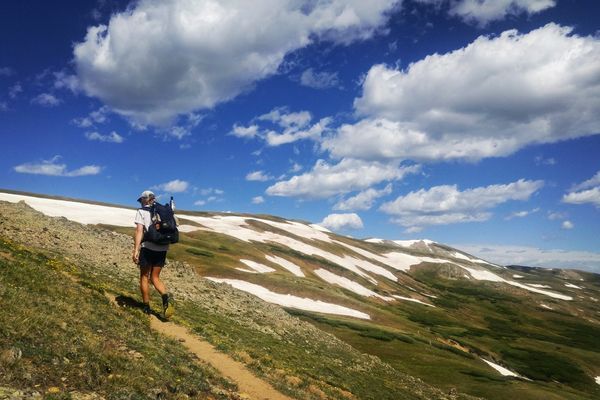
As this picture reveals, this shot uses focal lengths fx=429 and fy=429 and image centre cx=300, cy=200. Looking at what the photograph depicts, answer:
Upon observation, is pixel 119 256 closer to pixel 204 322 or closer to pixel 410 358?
pixel 204 322

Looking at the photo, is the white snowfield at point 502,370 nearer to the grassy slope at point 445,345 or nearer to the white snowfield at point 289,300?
the grassy slope at point 445,345

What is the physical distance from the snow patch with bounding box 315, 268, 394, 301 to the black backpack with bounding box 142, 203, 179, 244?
9960 centimetres

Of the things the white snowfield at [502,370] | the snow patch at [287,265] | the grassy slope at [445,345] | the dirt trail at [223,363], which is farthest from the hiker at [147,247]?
the snow patch at [287,265]

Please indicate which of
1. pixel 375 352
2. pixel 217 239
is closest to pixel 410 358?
pixel 375 352

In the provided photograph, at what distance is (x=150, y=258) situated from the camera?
60.5 ft

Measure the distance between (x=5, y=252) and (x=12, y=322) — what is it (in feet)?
34.6

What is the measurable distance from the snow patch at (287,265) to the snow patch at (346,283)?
27.1ft

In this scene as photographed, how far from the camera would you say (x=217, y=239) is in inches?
4471

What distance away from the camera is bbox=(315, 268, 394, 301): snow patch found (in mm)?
116688

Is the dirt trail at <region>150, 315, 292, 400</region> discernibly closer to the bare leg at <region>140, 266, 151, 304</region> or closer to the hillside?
the hillside

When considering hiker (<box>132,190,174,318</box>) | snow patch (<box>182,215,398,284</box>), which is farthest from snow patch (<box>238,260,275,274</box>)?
hiker (<box>132,190,174,318</box>)

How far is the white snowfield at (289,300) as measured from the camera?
71438 millimetres

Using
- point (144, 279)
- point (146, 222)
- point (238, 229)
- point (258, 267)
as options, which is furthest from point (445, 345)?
point (238, 229)

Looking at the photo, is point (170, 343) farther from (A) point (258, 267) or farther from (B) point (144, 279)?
(A) point (258, 267)
